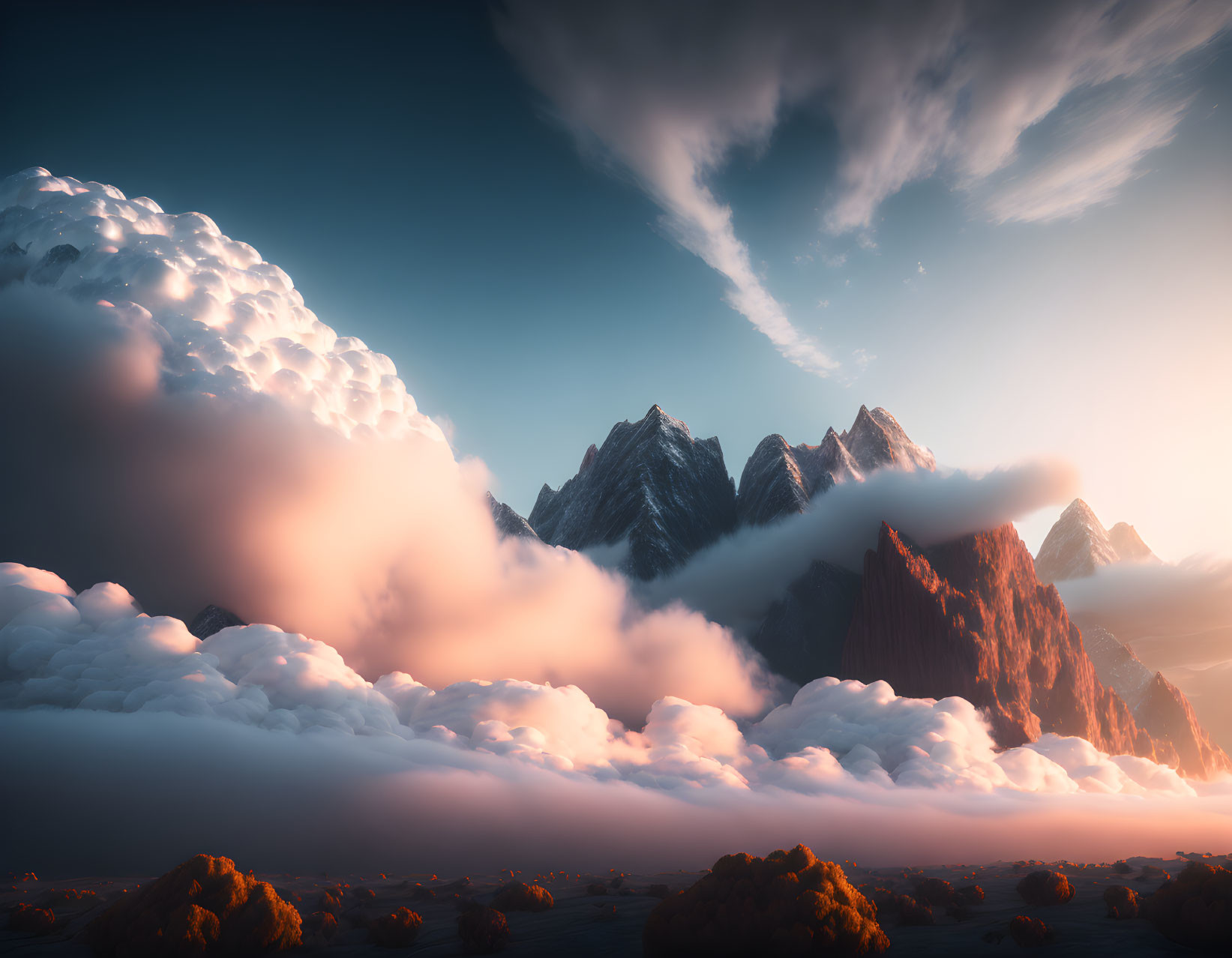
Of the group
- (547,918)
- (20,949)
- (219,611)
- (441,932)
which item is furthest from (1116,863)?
(219,611)

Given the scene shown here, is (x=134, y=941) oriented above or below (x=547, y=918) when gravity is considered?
above

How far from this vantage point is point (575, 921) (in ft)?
180

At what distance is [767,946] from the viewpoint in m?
36.3

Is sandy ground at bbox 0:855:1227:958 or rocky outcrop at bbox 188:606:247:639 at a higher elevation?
rocky outcrop at bbox 188:606:247:639

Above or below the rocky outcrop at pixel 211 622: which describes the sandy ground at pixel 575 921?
below

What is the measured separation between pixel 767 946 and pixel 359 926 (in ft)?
144

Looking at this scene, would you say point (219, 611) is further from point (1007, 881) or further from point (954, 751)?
point (954, 751)

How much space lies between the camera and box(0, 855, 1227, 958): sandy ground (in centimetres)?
4247

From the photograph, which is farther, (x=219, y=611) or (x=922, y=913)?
(x=219, y=611)

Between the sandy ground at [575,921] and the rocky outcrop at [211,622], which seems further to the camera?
the rocky outcrop at [211,622]

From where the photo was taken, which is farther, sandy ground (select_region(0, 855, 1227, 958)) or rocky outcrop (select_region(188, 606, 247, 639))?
rocky outcrop (select_region(188, 606, 247, 639))

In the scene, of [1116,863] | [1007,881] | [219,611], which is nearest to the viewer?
[1007,881]

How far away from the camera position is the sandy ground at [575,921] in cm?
4247

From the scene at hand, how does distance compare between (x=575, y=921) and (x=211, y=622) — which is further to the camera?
(x=211, y=622)
